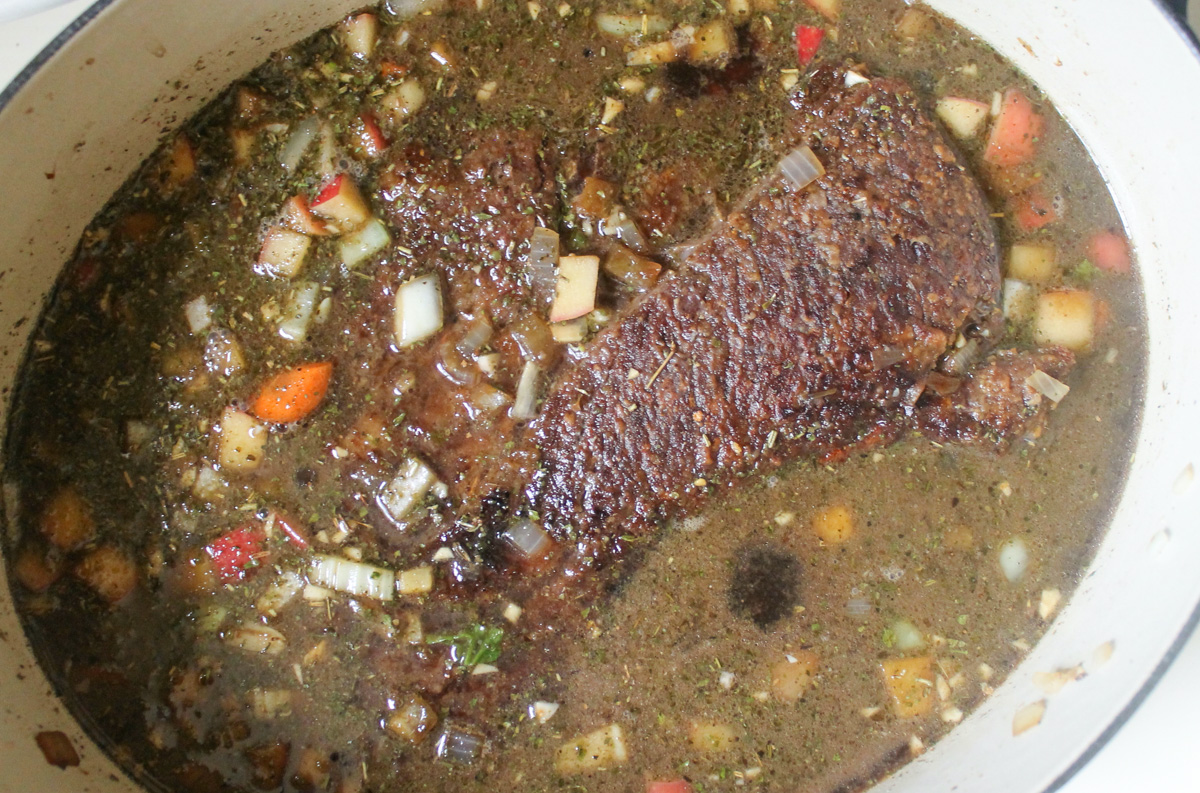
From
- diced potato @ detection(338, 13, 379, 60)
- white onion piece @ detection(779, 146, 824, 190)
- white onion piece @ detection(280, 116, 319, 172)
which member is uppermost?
diced potato @ detection(338, 13, 379, 60)

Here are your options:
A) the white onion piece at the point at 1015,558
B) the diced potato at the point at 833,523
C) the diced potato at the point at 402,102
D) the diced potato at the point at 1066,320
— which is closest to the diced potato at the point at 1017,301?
the diced potato at the point at 1066,320

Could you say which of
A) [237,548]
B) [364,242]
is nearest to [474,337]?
[364,242]

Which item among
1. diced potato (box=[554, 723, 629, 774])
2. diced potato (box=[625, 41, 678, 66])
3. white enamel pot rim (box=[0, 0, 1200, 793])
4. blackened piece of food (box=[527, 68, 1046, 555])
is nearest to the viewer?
white enamel pot rim (box=[0, 0, 1200, 793])

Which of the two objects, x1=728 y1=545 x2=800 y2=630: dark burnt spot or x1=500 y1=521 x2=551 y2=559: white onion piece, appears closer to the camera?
x1=500 y1=521 x2=551 y2=559: white onion piece

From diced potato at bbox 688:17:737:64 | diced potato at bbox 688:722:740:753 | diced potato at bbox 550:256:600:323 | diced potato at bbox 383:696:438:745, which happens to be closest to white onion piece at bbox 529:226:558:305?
diced potato at bbox 550:256:600:323

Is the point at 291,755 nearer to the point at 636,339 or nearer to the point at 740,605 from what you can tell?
the point at 740,605

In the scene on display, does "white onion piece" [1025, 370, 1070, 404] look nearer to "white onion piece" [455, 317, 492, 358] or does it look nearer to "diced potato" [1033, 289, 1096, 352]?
"diced potato" [1033, 289, 1096, 352]

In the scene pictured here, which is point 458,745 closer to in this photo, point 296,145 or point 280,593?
point 280,593

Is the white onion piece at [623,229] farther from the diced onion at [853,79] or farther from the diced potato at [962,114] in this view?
the diced potato at [962,114]
